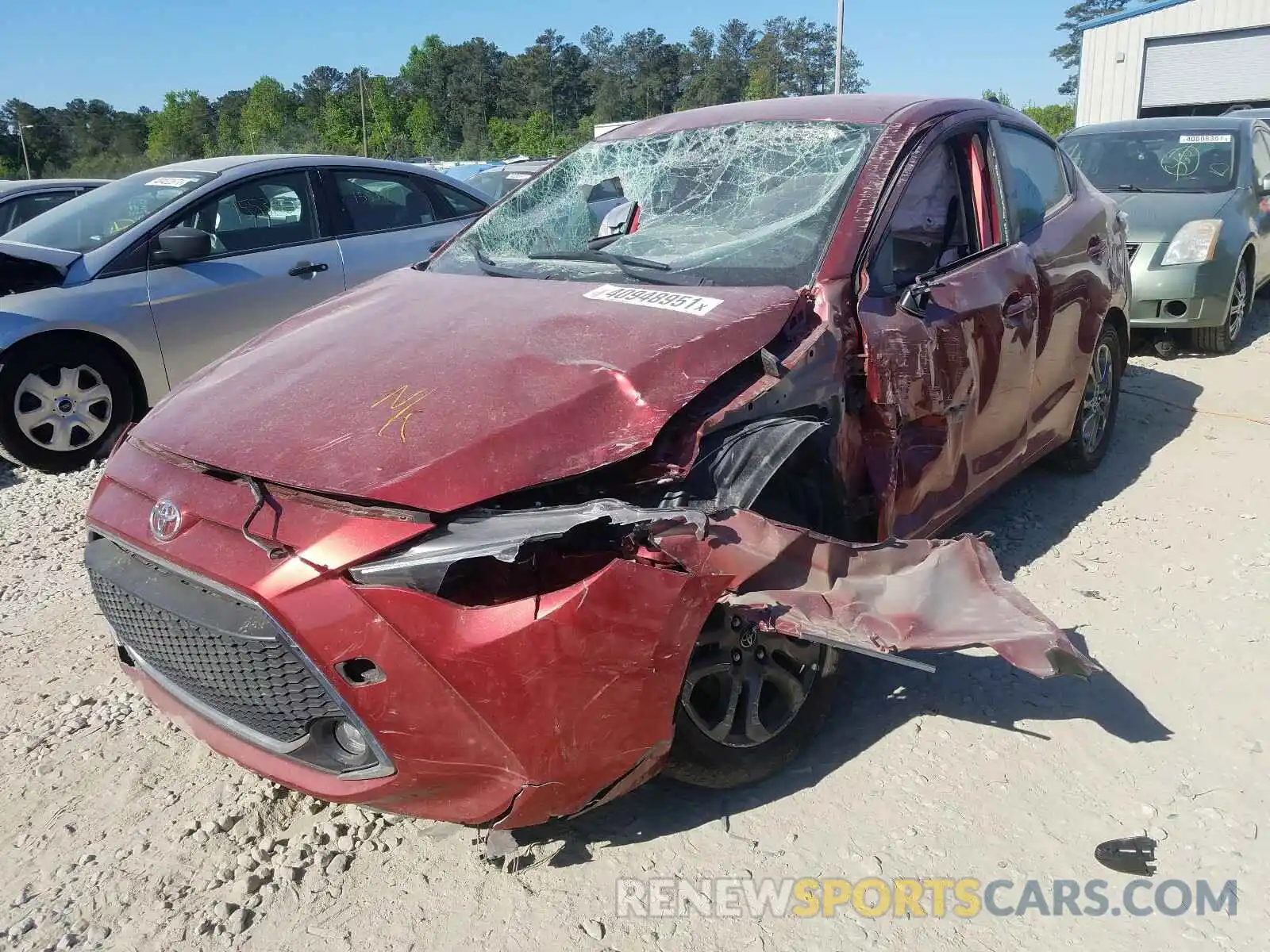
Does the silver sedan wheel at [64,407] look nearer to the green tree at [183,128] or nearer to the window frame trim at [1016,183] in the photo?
the window frame trim at [1016,183]

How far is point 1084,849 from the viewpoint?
7.77ft

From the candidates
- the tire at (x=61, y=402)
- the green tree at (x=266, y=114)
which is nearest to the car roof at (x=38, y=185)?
the tire at (x=61, y=402)

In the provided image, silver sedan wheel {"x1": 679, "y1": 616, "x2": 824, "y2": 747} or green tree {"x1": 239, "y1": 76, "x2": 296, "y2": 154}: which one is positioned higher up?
green tree {"x1": 239, "y1": 76, "x2": 296, "y2": 154}

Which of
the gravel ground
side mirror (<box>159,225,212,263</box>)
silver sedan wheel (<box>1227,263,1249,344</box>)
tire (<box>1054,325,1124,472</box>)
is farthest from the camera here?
silver sedan wheel (<box>1227,263,1249,344</box>)

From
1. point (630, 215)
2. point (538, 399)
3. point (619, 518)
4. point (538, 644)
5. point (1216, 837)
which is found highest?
point (630, 215)

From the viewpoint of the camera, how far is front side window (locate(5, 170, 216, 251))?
18.9 ft

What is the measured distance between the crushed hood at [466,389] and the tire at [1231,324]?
5694mm

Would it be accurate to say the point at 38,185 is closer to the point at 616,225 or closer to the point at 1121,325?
the point at 616,225

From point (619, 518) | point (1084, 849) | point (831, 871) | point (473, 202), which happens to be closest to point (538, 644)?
point (619, 518)

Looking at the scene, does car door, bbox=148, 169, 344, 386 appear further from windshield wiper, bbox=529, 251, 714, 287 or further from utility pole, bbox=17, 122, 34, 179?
utility pole, bbox=17, 122, 34, 179

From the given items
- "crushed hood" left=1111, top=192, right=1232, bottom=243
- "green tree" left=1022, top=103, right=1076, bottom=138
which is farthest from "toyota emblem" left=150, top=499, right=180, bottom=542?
"green tree" left=1022, top=103, right=1076, bottom=138

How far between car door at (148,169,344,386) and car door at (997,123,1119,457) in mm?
3879

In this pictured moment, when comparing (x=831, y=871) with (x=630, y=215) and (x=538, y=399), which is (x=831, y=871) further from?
(x=630, y=215)

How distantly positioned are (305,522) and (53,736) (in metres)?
1.53
